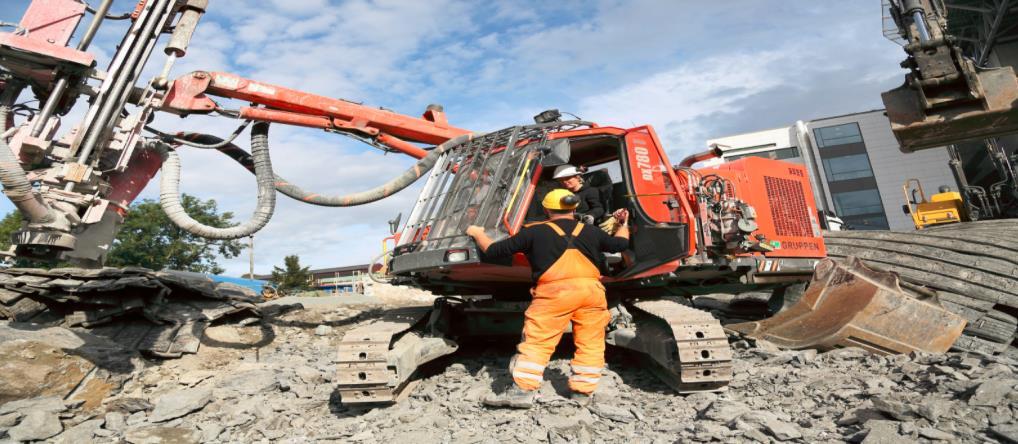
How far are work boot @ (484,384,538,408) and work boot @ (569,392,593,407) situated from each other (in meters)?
0.31

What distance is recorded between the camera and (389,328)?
5.32m

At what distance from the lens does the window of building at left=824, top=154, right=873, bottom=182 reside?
33.5m

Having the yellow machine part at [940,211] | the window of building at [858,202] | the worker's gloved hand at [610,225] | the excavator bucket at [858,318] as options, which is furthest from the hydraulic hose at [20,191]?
the window of building at [858,202]

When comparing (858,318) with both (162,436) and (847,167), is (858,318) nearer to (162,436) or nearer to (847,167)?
(162,436)

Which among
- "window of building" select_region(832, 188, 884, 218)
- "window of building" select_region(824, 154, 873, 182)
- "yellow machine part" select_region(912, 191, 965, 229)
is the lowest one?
"yellow machine part" select_region(912, 191, 965, 229)

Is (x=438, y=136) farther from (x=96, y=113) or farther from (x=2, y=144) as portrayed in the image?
(x=2, y=144)

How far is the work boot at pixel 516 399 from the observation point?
4445 millimetres

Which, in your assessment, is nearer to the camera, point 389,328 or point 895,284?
point 389,328

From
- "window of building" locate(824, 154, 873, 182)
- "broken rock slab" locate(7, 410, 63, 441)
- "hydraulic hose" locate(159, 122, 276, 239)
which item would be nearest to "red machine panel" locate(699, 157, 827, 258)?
"hydraulic hose" locate(159, 122, 276, 239)

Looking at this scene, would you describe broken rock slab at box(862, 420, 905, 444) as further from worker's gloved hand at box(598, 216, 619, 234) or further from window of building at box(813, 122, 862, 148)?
window of building at box(813, 122, 862, 148)

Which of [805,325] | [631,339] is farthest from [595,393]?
[805,325]

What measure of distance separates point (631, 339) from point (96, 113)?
565cm

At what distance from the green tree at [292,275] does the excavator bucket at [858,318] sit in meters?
36.8

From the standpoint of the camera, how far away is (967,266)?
6910 millimetres
